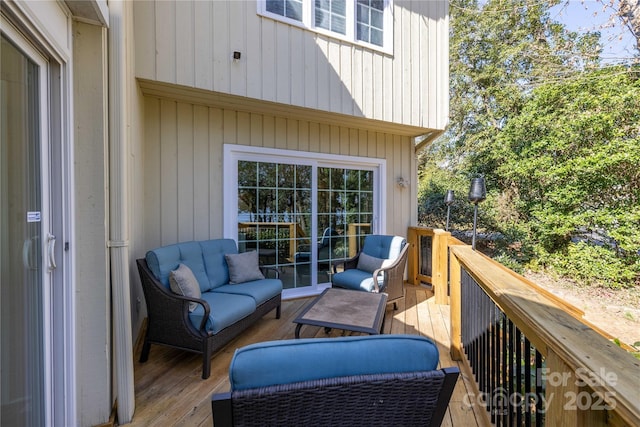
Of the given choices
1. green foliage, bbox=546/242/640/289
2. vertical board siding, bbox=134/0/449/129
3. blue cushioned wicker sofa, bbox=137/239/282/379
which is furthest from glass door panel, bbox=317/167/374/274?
green foliage, bbox=546/242/640/289

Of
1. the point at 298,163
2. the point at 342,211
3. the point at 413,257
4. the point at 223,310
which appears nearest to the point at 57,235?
the point at 223,310

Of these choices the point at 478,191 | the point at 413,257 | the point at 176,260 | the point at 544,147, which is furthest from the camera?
the point at 544,147

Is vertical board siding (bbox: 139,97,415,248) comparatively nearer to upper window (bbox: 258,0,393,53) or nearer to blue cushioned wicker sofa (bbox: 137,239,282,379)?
blue cushioned wicker sofa (bbox: 137,239,282,379)

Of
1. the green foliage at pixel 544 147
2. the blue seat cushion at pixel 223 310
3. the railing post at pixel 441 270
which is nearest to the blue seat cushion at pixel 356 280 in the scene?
the railing post at pixel 441 270

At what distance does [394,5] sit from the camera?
Result: 423 centimetres

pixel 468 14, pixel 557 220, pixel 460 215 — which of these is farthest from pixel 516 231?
pixel 468 14

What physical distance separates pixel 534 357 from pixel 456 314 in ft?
3.35

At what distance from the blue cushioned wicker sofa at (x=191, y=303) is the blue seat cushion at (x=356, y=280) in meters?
1.03

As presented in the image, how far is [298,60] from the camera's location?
3.57m

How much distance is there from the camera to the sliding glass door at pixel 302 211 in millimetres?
4035

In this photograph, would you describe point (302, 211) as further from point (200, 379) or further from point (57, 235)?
point (57, 235)

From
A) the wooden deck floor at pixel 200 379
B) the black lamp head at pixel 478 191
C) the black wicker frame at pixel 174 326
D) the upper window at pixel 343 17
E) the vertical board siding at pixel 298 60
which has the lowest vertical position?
the wooden deck floor at pixel 200 379

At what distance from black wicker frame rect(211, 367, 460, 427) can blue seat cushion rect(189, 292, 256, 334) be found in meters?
1.59

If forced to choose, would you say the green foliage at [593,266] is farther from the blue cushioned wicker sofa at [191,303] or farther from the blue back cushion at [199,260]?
the blue back cushion at [199,260]
